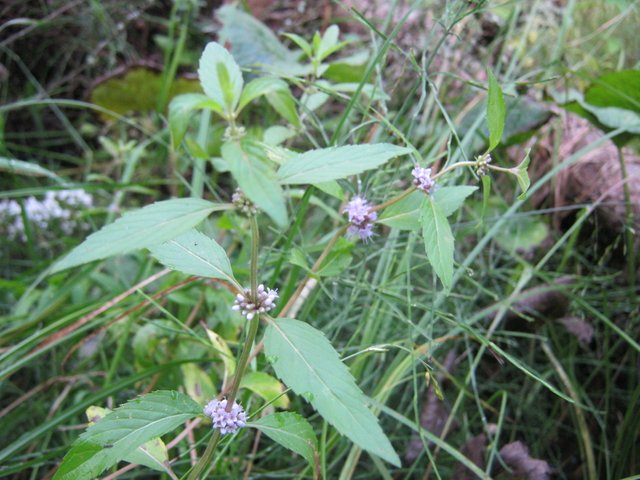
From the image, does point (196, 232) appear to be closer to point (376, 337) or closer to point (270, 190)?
point (270, 190)

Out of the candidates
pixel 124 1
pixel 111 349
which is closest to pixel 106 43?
pixel 124 1

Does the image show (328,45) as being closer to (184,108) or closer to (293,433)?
(184,108)

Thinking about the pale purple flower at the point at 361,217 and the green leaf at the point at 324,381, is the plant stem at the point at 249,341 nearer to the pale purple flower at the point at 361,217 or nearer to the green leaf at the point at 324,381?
the green leaf at the point at 324,381

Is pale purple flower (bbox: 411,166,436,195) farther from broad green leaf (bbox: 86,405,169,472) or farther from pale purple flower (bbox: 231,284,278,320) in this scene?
broad green leaf (bbox: 86,405,169,472)

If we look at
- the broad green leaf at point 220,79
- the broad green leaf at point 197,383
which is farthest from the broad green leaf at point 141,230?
the broad green leaf at point 197,383

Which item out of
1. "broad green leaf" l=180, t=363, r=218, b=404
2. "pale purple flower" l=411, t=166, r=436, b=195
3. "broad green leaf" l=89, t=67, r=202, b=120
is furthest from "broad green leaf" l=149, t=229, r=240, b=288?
"broad green leaf" l=89, t=67, r=202, b=120

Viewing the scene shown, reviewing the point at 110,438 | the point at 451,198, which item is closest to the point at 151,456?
the point at 110,438
